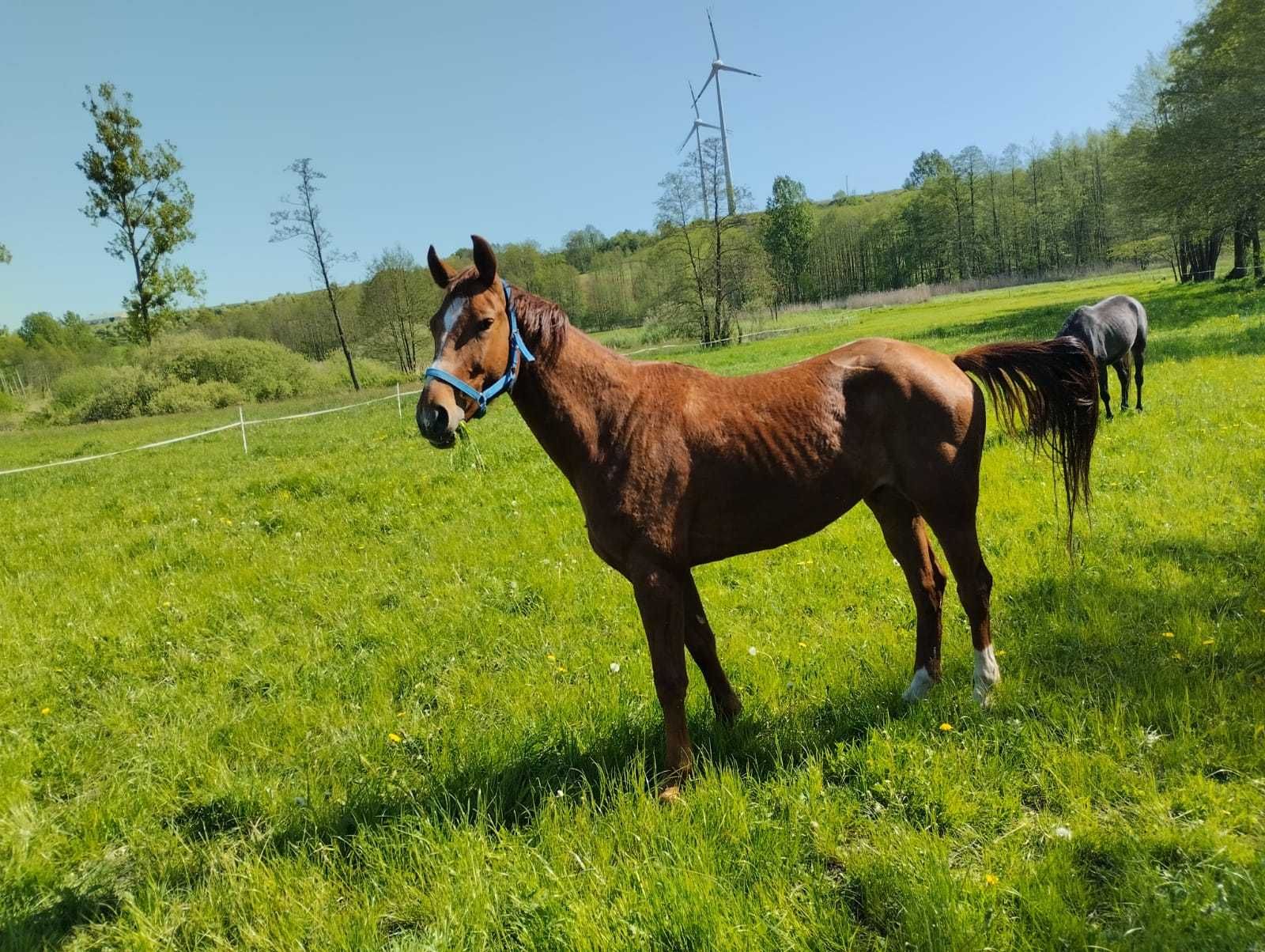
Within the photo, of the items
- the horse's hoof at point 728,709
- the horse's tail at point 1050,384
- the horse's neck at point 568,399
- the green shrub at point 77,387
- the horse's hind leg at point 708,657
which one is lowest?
the horse's hoof at point 728,709

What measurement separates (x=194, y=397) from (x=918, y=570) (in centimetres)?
4641

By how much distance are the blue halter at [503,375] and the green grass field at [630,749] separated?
1943mm

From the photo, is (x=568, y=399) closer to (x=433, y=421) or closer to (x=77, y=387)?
(x=433, y=421)

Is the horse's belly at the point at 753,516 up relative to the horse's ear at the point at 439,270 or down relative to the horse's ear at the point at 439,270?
down

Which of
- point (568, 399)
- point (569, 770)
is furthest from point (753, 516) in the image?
point (569, 770)

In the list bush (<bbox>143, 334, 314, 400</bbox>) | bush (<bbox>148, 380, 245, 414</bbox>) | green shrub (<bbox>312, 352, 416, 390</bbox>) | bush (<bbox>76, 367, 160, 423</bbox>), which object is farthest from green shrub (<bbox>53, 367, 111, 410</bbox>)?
green shrub (<bbox>312, 352, 416, 390</bbox>)

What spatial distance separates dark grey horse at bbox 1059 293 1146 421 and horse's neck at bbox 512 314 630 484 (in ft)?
29.3

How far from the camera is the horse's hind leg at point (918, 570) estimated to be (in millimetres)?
3803

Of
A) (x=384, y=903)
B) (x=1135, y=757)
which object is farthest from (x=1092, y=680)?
(x=384, y=903)

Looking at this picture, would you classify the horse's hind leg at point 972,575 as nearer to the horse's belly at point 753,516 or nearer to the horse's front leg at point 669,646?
the horse's belly at point 753,516

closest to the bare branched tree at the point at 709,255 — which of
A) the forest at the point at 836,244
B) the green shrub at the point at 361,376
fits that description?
the forest at the point at 836,244

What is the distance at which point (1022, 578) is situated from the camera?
4824 mm

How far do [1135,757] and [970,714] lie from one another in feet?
2.28

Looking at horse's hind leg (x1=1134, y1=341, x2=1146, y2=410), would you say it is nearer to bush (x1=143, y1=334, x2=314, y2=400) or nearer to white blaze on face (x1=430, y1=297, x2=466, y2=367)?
white blaze on face (x1=430, y1=297, x2=466, y2=367)
